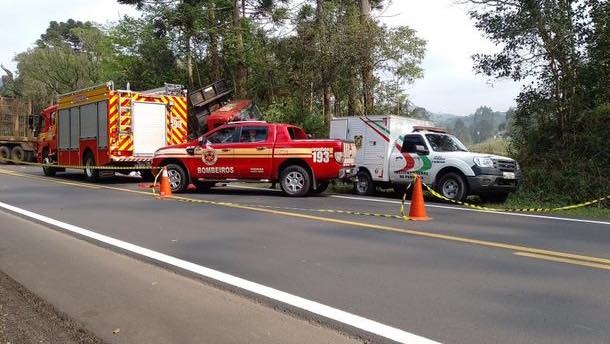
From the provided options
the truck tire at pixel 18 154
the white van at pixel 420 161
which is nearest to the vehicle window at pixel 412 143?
the white van at pixel 420 161

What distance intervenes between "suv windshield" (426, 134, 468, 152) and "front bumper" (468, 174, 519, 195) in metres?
1.51

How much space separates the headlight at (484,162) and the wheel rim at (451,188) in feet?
2.40

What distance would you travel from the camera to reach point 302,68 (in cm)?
2289

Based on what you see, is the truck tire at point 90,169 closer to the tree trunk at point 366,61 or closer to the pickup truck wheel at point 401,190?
the tree trunk at point 366,61

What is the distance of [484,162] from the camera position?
44.0 ft

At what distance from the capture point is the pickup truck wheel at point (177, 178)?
15.5 metres

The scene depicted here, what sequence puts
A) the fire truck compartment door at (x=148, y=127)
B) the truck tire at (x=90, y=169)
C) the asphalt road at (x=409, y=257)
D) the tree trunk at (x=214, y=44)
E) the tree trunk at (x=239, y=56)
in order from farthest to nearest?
the tree trunk at (x=214, y=44)
the tree trunk at (x=239, y=56)
the truck tire at (x=90, y=169)
the fire truck compartment door at (x=148, y=127)
the asphalt road at (x=409, y=257)

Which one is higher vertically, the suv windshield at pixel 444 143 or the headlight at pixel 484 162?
the suv windshield at pixel 444 143

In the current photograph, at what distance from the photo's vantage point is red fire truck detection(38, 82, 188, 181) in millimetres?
18719

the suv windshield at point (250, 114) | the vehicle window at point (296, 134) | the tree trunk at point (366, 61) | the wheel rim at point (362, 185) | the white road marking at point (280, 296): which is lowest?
the white road marking at point (280, 296)

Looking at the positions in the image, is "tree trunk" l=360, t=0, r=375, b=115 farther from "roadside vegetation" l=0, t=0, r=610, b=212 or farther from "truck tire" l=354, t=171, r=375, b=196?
"truck tire" l=354, t=171, r=375, b=196

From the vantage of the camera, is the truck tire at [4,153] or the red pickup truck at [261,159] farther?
the truck tire at [4,153]

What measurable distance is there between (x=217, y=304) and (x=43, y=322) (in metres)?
1.45

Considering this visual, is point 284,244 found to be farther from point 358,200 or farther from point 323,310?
point 358,200
